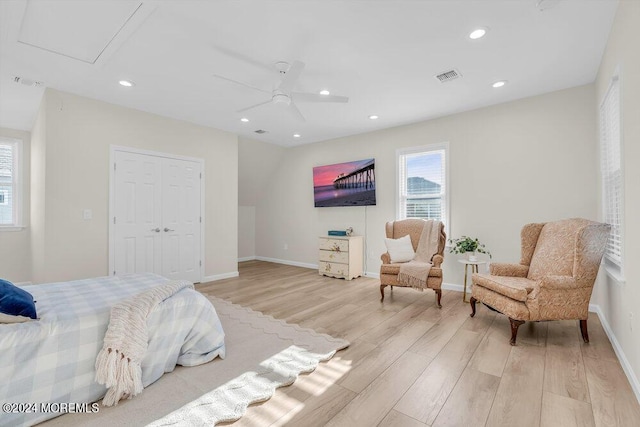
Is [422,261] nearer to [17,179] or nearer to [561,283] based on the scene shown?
[561,283]

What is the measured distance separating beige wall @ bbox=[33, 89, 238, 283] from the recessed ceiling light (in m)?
4.11

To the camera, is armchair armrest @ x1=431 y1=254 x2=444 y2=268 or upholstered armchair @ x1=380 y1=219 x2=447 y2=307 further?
armchair armrest @ x1=431 y1=254 x2=444 y2=268

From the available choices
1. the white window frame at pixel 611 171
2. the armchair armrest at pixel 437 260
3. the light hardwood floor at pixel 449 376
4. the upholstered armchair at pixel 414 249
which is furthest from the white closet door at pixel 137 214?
the white window frame at pixel 611 171

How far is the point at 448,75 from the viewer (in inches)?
123

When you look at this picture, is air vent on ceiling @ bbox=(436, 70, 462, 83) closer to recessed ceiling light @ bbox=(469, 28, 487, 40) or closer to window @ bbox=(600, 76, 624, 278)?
recessed ceiling light @ bbox=(469, 28, 487, 40)

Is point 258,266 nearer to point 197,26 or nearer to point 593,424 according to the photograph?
point 197,26

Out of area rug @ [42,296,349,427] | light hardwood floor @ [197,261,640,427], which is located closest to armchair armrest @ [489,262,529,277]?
light hardwood floor @ [197,261,640,427]

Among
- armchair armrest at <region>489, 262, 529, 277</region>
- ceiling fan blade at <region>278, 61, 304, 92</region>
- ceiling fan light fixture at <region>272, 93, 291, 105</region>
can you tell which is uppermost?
ceiling fan blade at <region>278, 61, 304, 92</region>

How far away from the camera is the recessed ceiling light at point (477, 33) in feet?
7.81

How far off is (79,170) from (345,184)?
398 cm

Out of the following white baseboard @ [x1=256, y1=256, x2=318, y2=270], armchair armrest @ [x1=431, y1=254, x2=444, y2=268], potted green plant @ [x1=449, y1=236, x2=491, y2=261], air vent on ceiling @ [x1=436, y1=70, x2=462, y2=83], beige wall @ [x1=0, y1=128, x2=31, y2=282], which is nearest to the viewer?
air vent on ceiling @ [x1=436, y1=70, x2=462, y2=83]

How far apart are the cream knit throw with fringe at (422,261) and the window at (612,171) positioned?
167 cm

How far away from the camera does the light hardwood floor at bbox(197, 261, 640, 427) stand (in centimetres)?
165

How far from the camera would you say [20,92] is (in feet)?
11.5
